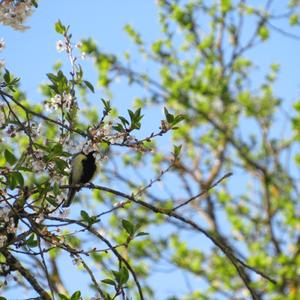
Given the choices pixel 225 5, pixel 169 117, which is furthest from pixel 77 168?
pixel 225 5

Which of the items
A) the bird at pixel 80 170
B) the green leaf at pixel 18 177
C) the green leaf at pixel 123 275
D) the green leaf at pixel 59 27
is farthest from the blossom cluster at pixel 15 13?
the green leaf at pixel 123 275

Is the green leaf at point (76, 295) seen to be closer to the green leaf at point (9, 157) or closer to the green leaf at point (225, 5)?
the green leaf at point (9, 157)

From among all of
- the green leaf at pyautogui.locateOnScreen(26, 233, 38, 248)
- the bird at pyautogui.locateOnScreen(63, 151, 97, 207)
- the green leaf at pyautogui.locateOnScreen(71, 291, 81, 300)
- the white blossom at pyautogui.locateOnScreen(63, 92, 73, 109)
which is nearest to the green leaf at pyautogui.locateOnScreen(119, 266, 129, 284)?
the green leaf at pyautogui.locateOnScreen(71, 291, 81, 300)

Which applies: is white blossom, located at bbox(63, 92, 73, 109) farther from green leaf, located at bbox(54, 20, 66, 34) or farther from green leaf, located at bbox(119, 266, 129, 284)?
green leaf, located at bbox(119, 266, 129, 284)

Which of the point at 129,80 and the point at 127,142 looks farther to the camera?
the point at 129,80

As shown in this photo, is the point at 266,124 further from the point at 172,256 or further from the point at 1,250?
the point at 1,250

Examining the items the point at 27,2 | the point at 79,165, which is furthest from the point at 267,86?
the point at 27,2

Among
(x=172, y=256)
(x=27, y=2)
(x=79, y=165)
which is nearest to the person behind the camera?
(x=27, y=2)

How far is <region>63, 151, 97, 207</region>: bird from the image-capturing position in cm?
337

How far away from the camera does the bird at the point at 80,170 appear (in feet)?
11.0

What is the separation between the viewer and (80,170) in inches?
139

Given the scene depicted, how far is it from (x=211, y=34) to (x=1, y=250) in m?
11.7

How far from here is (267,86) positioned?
12.4 metres

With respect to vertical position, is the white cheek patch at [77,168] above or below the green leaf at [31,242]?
above
